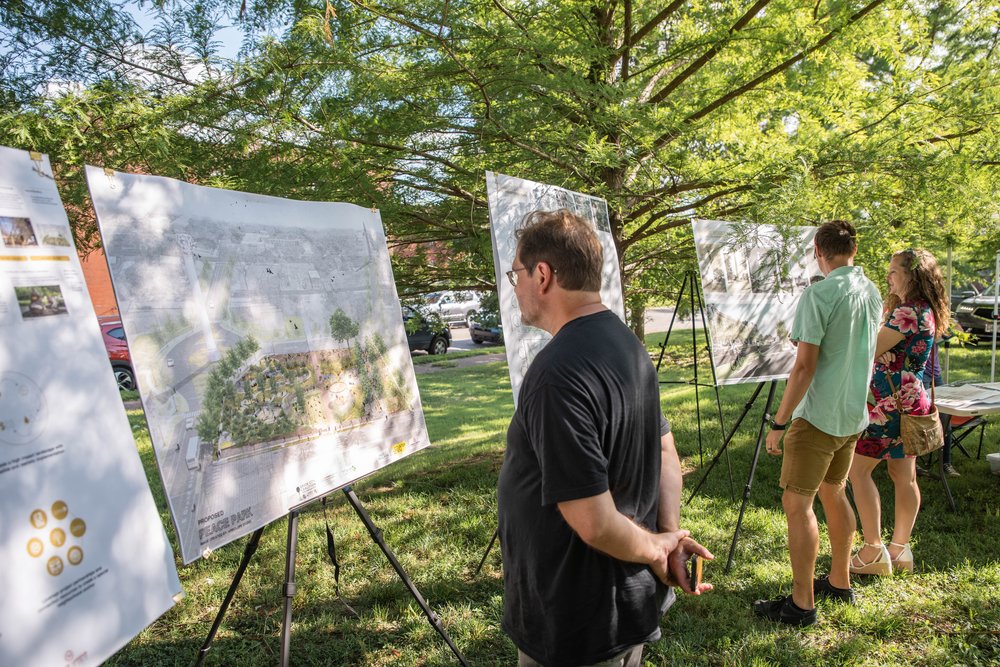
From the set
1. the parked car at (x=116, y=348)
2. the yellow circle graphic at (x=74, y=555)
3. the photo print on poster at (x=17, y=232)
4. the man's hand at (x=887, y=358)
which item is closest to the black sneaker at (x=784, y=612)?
the man's hand at (x=887, y=358)

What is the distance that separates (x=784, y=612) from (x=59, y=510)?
2831mm

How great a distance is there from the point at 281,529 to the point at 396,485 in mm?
1112

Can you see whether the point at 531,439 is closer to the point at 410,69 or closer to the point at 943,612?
the point at 410,69

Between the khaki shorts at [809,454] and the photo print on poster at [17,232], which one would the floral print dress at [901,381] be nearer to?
the khaki shorts at [809,454]

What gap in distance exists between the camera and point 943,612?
287 centimetres

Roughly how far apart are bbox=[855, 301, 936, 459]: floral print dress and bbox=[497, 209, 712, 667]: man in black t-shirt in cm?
233

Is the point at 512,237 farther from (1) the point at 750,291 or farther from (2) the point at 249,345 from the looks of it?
(1) the point at 750,291

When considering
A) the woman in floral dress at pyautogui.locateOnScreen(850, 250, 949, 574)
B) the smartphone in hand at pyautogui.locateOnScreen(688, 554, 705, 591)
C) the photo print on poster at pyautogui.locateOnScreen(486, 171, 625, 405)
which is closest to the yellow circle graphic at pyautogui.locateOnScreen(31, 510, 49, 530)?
the smartphone in hand at pyautogui.locateOnScreen(688, 554, 705, 591)

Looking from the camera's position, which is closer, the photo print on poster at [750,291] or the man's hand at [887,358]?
the man's hand at [887,358]

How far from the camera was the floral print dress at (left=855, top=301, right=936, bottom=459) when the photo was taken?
3.19 m

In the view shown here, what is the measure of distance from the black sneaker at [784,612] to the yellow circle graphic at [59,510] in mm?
2815

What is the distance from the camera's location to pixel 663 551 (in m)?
1.48

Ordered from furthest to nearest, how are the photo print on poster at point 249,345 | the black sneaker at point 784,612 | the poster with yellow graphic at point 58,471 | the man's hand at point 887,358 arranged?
1. the man's hand at point 887,358
2. the black sneaker at point 784,612
3. the photo print on poster at point 249,345
4. the poster with yellow graphic at point 58,471

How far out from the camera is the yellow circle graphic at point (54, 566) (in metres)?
1.32
